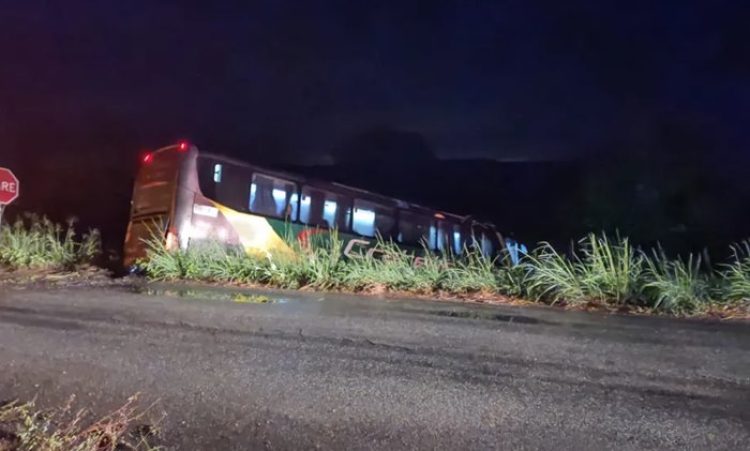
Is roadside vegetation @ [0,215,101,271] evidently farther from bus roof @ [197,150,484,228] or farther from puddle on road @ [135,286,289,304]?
puddle on road @ [135,286,289,304]

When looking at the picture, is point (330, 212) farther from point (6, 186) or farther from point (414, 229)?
point (6, 186)

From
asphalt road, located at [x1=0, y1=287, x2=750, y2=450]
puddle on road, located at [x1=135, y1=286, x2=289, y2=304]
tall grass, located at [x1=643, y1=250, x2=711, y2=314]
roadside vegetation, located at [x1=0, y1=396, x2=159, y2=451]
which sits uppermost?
tall grass, located at [x1=643, y1=250, x2=711, y2=314]

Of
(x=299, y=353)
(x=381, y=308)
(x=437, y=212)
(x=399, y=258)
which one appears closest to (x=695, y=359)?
(x=299, y=353)

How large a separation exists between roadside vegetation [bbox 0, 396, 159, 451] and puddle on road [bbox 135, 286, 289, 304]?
14.2 ft

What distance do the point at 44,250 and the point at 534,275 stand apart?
39.7 ft

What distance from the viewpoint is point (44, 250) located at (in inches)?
576

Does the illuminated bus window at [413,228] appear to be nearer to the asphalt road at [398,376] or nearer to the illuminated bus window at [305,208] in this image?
the illuminated bus window at [305,208]

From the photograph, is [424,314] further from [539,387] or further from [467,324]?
[539,387]

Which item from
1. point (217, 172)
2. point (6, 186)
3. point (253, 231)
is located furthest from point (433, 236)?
point (6, 186)

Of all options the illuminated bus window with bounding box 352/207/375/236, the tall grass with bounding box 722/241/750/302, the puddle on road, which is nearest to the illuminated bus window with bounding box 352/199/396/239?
the illuminated bus window with bounding box 352/207/375/236

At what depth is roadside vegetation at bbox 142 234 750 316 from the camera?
696 centimetres

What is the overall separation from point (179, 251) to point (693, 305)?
30.8ft

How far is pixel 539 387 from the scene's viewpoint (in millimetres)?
3611

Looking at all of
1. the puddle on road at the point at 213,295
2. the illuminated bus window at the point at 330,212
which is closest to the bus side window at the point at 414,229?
the illuminated bus window at the point at 330,212
